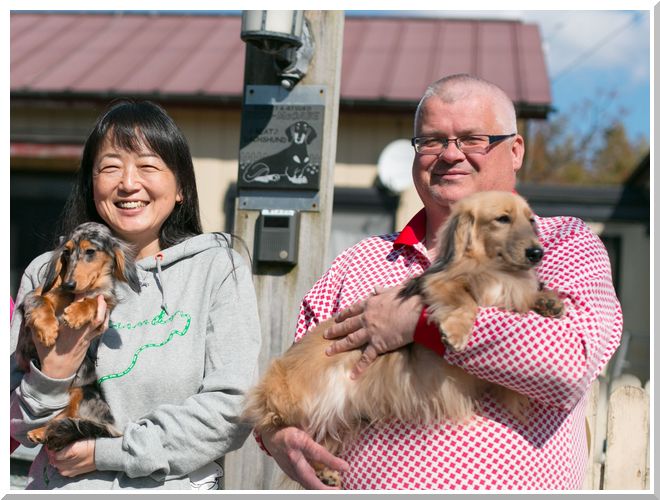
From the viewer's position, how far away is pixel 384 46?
11945mm

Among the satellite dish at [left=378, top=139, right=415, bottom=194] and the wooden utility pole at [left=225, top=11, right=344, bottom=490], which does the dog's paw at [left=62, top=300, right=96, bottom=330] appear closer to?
the wooden utility pole at [left=225, top=11, right=344, bottom=490]

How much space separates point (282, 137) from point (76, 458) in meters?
2.08

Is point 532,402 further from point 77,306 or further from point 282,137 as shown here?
point 282,137

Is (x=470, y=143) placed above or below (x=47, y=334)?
above

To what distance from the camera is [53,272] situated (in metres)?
3.07

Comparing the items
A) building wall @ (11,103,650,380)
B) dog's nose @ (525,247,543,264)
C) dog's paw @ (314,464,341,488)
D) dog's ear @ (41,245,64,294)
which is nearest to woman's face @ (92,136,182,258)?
dog's ear @ (41,245,64,294)

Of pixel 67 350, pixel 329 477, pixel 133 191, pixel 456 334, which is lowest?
pixel 329 477

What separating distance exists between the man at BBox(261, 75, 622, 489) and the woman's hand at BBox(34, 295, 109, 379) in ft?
2.57

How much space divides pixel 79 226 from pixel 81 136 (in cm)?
791

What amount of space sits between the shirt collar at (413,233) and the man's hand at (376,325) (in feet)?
1.32

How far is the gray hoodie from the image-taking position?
285 centimetres

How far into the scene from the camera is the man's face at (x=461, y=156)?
3.10 m

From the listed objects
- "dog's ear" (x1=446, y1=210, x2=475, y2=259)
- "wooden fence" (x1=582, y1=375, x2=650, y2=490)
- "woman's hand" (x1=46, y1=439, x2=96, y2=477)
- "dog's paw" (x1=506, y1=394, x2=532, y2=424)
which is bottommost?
"wooden fence" (x1=582, y1=375, x2=650, y2=490)

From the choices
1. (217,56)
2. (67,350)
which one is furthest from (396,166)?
(67,350)
